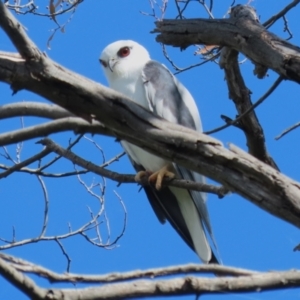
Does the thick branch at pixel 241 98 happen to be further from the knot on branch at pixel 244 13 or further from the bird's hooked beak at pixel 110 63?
the bird's hooked beak at pixel 110 63

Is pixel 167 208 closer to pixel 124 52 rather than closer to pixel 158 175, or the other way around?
pixel 158 175

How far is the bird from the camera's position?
5121mm

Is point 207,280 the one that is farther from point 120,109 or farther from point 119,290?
point 120,109

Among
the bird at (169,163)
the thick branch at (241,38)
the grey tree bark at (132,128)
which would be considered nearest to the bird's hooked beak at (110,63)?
the bird at (169,163)

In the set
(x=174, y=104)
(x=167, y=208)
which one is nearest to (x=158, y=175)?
(x=167, y=208)

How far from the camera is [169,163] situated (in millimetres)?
5270

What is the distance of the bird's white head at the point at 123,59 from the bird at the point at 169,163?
0.02 m

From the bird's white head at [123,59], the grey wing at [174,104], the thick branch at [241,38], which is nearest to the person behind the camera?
the thick branch at [241,38]

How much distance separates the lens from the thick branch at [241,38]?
3.19 m

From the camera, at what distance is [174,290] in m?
1.94

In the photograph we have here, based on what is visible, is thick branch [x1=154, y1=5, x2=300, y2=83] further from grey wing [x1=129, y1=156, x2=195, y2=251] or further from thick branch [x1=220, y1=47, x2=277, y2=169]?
grey wing [x1=129, y1=156, x2=195, y2=251]

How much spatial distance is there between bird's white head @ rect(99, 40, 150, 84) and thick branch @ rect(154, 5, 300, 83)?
1.96 meters

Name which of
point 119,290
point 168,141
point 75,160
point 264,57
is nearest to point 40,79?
point 168,141

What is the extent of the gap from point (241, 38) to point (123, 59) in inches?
107
